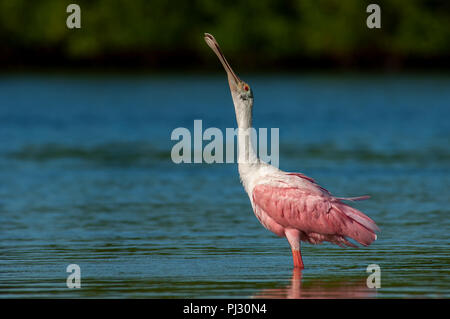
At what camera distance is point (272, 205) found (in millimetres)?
14125

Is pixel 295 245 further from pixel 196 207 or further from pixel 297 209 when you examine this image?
pixel 196 207

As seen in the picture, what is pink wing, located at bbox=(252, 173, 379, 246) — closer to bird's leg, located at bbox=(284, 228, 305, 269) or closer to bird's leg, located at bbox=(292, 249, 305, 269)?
bird's leg, located at bbox=(284, 228, 305, 269)

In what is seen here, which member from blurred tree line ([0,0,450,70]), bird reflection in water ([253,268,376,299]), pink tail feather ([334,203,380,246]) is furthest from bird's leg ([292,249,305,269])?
blurred tree line ([0,0,450,70])

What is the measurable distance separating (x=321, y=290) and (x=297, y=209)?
129cm

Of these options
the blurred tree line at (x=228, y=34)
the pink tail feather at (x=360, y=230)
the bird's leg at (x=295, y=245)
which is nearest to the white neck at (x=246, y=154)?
the bird's leg at (x=295, y=245)

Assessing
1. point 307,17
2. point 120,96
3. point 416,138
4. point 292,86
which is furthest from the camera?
point 307,17

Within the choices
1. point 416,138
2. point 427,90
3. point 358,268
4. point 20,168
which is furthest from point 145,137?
point 427,90

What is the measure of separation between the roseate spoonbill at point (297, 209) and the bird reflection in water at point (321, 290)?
719 mm

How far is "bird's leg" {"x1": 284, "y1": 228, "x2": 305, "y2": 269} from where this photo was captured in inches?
559

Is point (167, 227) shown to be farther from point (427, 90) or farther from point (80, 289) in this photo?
point (427, 90)

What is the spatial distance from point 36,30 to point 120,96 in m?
32.9

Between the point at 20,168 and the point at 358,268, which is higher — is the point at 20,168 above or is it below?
above

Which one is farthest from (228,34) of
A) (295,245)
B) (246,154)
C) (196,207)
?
(295,245)

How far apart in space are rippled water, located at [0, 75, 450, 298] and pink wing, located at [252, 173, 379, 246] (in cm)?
52
